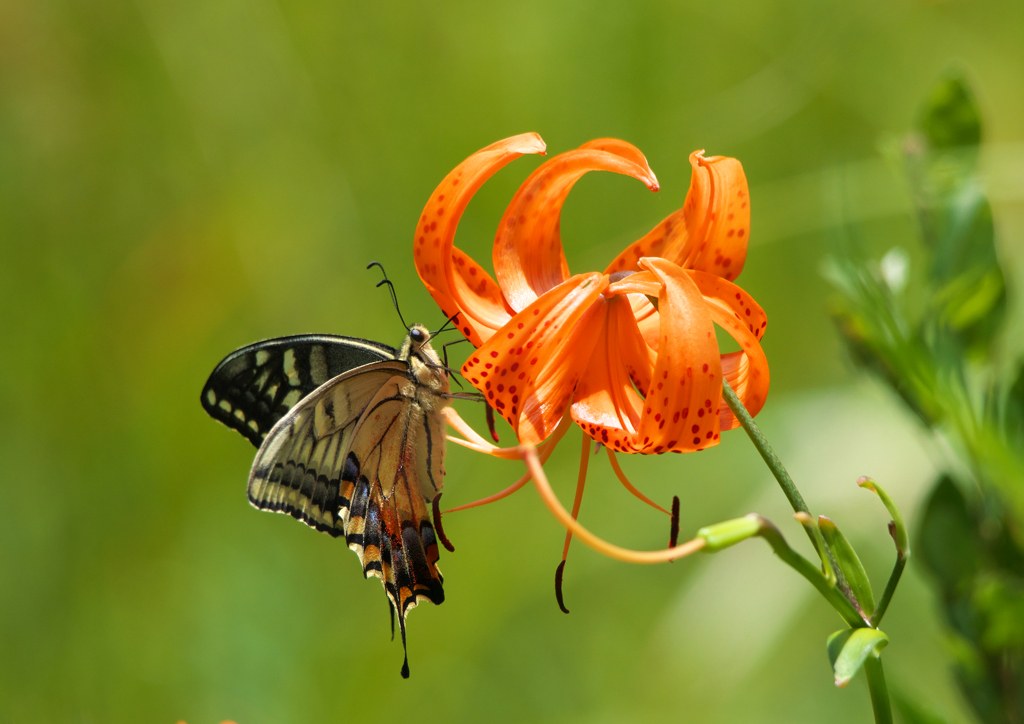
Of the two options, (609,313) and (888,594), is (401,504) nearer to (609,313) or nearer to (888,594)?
(609,313)

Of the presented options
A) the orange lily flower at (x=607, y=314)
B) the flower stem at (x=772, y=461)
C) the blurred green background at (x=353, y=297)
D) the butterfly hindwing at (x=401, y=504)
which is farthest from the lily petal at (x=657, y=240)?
the blurred green background at (x=353, y=297)

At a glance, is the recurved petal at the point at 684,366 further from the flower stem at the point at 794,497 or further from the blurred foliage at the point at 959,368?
the blurred foliage at the point at 959,368

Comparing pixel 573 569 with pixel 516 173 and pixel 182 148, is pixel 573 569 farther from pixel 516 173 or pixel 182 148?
pixel 182 148

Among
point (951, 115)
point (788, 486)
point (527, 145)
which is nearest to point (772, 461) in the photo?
point (788, 486)

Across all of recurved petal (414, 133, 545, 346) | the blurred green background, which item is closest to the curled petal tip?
recurved petal (414, 133, 545, 346)

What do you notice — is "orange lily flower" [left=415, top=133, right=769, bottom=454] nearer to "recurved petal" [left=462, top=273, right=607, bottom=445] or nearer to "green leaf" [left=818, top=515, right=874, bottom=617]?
"recurved petal" [left=462, top=273, right=607, bottom=445]

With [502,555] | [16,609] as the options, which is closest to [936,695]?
[502,555]
